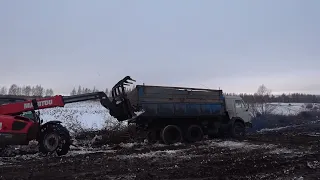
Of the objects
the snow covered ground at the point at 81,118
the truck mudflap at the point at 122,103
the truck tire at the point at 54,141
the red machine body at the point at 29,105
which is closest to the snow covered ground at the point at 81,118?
the snow covered ground at the point at 81,118

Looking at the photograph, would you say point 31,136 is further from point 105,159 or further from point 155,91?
point 155,91

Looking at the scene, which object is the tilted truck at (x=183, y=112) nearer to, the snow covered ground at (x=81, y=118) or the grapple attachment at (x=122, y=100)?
the grapple attachment at (x=122, y=100)

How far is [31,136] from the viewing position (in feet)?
40.9

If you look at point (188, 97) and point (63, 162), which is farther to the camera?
point (188, 97)

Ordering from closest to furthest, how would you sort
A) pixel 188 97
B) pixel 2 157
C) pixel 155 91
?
pixel 2 157 → pixel 155 91 → pixel 188 97

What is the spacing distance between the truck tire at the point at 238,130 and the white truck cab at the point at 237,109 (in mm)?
416

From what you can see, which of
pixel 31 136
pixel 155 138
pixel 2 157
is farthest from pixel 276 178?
pixel 155 138

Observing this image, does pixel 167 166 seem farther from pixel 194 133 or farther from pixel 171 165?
pixel 194 133

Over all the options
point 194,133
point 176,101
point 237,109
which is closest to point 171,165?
point 176,101

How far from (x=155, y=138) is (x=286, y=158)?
8.37 meters

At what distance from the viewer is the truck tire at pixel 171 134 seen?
17.9 metres

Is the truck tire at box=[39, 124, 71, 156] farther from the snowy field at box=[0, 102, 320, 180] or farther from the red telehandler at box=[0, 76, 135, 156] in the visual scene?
the snowy field at box=[0, 102, 320, 180]

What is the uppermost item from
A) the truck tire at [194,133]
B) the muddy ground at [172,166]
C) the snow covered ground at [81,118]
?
the snow covered ground at [81,118]

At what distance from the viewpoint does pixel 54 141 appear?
12.8m
